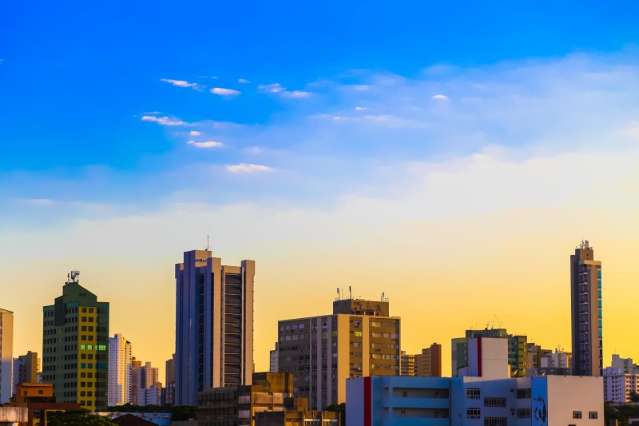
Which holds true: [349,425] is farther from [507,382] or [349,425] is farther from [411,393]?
[507,382]

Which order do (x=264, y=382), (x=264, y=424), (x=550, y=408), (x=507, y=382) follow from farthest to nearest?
(x=264, y=382) < (x=264, y=424) < (x=507, y=382) < (x=550, y=408)

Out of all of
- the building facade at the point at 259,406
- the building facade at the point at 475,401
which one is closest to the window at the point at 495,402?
the building facade at the point at 475,401

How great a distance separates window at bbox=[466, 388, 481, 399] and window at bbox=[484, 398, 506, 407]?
3.95ft

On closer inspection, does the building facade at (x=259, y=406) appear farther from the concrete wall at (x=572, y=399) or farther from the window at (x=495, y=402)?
the concrete wall at (x=572, y=399)

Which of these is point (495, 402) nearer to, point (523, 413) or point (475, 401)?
point (475, 401)

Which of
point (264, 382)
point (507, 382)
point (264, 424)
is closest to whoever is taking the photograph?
point (507, 382)

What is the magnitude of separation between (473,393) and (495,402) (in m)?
2.84

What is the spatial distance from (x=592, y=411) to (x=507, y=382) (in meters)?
12.3

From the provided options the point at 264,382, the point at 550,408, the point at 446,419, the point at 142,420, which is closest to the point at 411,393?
the point at 446,419

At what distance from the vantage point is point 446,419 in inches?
6363

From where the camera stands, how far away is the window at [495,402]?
158m

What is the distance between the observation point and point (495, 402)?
15875 cm

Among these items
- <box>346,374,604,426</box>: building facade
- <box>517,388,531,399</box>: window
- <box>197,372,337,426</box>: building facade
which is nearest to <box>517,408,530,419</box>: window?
<box>346,374,604,426</box>: building facade

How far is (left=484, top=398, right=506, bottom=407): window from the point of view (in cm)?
15850
